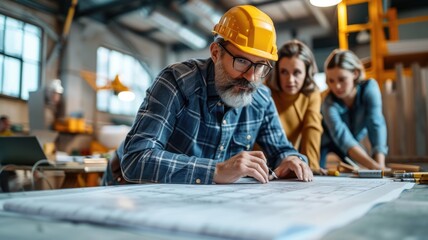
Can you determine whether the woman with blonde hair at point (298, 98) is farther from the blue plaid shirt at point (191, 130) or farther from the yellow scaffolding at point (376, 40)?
the yellow scaffolding at point (376, 40)

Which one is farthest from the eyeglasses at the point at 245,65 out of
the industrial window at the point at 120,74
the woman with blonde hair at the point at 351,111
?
the industrial window at the point at 120,74

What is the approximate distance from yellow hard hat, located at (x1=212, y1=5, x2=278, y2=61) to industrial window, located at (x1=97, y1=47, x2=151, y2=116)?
6944mm

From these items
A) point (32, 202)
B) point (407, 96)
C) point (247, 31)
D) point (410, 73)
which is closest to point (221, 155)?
point (247, 31)

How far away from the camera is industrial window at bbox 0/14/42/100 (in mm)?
6480

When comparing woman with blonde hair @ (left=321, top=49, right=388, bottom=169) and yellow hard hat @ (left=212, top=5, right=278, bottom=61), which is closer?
yellow hard hat @ (left=212, top=5, right=278, bottom=61)

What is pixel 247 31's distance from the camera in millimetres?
1348

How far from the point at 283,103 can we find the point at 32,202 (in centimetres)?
172

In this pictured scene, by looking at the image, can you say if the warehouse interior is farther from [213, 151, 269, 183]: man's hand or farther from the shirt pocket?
[213, 151, 269, 183]: man's hand

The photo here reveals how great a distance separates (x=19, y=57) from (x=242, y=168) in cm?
688

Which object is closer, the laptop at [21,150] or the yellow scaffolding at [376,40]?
the laptop at [21,150]

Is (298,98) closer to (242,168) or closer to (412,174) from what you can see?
(412,174)

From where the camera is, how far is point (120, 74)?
337 inches

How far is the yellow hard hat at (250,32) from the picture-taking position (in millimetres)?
1348

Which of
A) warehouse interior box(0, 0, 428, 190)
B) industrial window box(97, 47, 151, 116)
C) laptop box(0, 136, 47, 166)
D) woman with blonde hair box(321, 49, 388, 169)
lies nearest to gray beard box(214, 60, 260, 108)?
woman with blonde hair box(321, 49, 388, 169)
